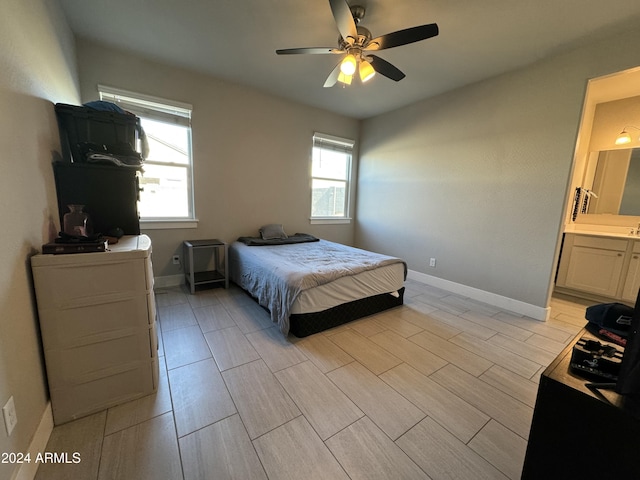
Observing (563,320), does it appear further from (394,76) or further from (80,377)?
(80,377)

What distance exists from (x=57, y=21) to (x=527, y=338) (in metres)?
4.86

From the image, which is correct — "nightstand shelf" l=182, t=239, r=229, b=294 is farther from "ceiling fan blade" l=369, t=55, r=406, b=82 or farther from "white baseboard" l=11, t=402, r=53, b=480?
"ceiling fan blade" l=369, t=55, r=406, b=82

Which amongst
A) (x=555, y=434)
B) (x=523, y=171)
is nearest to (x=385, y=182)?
(x=523, y=171)

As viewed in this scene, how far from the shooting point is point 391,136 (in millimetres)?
4234

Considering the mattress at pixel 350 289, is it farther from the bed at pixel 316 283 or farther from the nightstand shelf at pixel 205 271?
the nightstand shelf at pixel 205 271

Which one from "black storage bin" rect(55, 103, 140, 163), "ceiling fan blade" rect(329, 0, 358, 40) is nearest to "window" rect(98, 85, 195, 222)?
"black storage bin" rect(55, 103, 140, 163)

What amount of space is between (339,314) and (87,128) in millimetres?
2536

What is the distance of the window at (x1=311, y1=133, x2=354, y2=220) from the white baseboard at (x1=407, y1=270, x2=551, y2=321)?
5.95ft

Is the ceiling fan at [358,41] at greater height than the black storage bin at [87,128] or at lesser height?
greater

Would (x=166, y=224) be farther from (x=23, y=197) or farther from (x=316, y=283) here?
(x=316, y=283)

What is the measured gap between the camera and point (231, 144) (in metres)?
3.53

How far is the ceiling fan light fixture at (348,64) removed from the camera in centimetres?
205

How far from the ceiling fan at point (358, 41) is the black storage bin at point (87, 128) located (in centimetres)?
137

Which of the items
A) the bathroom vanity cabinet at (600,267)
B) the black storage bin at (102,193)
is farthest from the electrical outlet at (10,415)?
the bathroom vanity cabinet at (600,267)
